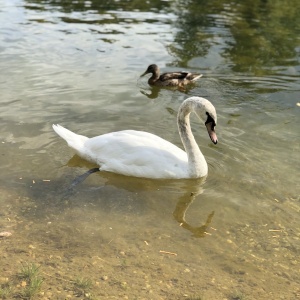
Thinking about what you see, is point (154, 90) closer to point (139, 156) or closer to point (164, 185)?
point (139, 156)

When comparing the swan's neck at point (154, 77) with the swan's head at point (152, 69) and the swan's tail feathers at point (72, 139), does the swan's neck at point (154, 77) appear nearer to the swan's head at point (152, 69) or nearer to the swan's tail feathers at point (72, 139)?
the swan's head at point (152, 69)

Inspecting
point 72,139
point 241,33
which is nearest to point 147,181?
point 72,139

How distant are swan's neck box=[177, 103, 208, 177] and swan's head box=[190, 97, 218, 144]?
0.62ft

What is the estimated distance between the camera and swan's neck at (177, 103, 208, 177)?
7465mm

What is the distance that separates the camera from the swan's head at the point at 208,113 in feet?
23.5

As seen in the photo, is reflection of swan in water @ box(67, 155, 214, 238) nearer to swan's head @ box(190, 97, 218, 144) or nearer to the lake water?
the lake water

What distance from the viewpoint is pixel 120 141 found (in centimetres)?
770

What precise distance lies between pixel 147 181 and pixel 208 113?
1.41 m

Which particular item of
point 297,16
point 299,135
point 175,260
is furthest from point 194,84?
point 297,16

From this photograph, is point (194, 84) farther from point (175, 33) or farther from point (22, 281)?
point (22, 281)

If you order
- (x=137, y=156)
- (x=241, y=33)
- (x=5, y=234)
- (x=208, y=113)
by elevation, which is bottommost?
(x=241, y=33)

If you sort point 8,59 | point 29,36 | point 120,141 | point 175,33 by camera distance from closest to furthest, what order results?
point 120,141 < point 8,59 < point 29,36 < point 175,33

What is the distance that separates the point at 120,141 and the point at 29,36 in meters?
10.1

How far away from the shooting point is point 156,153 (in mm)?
7453
